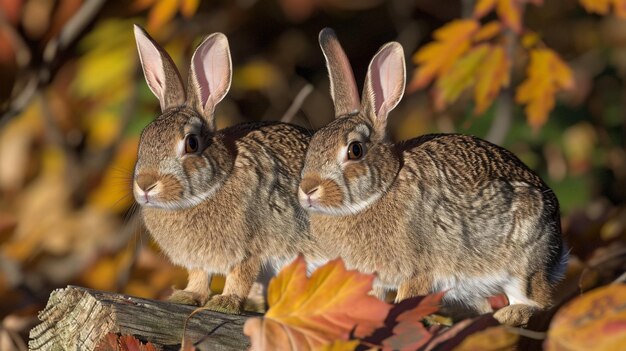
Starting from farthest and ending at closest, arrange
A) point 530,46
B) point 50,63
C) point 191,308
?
point 50,63 → point 530,46 → point 191,308

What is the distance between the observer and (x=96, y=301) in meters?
3.71

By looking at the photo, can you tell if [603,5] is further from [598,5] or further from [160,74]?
[160,74]

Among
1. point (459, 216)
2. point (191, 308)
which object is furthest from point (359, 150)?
point (191, 308)

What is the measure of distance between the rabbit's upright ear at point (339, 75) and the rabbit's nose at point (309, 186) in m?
0.40

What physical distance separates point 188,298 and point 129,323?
415 millimetres

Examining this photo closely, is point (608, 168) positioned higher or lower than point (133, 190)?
lower

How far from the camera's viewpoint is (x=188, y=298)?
Result: 4078 millimetres

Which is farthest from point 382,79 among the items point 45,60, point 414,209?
point 45,60

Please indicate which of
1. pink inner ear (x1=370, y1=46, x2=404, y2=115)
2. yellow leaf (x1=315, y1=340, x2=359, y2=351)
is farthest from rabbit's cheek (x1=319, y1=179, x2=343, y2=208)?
yellow leaf (x1=315, y1=340, x2=359, y2=351)

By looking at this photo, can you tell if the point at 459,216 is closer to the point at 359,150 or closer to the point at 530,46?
the point at 359,150

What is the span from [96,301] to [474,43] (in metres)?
3.25

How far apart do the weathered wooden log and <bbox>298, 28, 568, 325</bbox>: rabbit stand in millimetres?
485

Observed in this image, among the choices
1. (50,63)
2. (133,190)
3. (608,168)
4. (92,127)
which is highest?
(133,190)

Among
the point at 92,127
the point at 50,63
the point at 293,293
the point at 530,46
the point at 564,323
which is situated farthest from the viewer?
the point at 92,127
